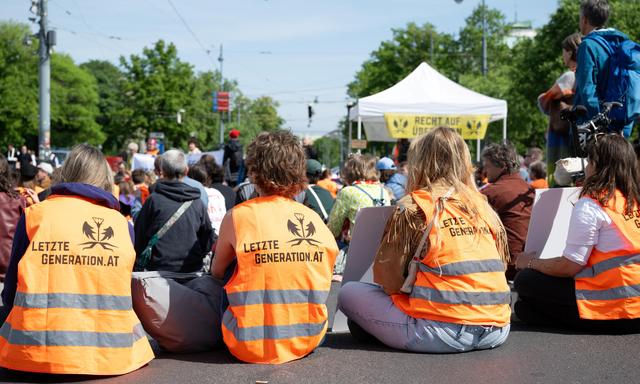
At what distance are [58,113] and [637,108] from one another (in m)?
87.5

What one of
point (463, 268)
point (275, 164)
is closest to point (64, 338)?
point (275, 164)

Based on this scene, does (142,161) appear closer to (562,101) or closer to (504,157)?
(504,157)

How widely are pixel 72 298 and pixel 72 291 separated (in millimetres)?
38

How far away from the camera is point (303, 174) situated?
4.58m

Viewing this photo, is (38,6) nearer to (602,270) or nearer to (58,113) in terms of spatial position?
(602,270)

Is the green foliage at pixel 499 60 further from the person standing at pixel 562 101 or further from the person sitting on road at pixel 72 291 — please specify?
the person sitting on road at pixel 72 291

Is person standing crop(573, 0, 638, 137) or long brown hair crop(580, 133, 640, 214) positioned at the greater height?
person standing crop(573, 0, 638, 137)

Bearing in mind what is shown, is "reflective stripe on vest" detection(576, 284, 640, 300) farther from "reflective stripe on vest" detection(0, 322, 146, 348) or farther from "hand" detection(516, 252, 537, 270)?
"reflective stripe on vest" detection(0, 322, 146, 348)

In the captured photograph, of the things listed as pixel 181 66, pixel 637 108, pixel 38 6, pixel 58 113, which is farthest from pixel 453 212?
pixel 58 113

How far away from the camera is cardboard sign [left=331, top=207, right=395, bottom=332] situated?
5.21 metres

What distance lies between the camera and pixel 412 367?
169 inches

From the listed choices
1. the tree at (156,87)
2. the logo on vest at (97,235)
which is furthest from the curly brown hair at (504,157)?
the tree at (156,87)

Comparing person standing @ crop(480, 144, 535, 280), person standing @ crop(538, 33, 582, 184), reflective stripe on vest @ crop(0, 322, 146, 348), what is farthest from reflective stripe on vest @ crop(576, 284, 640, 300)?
reflective stripe on vest @ crop(0, 322, 146, 348)

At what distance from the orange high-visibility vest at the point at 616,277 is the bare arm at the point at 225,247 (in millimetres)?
2426
